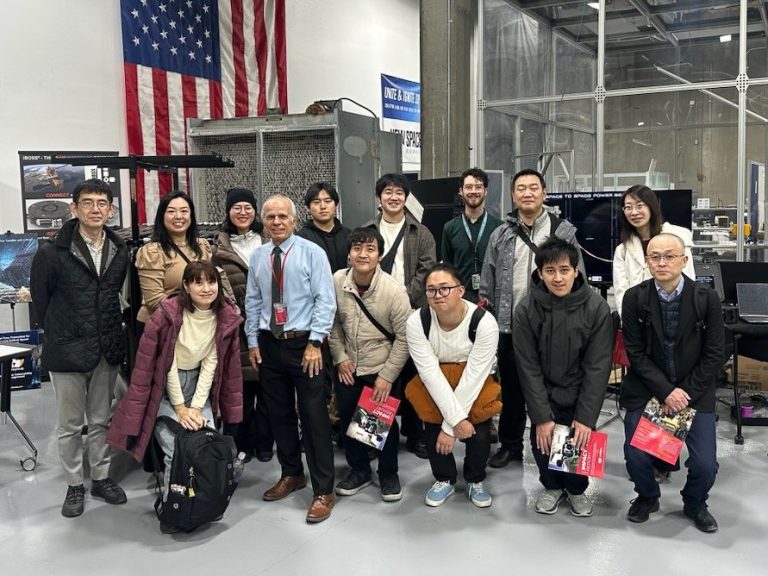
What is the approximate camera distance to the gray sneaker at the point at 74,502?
3408mm

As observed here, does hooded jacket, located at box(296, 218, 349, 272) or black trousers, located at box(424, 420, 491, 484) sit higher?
Result: hooded jacket, located at box(296, 218, 349, 272)

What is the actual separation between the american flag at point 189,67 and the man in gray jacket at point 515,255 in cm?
451

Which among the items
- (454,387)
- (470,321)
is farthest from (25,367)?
(470,321)

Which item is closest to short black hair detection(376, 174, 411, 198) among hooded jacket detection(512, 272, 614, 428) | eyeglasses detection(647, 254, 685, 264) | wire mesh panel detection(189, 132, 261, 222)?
hooded jacket detection(512, 272, 614, 428)

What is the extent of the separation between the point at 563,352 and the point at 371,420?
0.97 m

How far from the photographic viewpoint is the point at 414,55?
11.9 metres

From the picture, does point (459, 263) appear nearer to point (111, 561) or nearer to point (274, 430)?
point (274, 430)

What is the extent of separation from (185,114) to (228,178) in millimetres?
2404

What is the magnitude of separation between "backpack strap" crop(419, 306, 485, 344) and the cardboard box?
2.95 meters

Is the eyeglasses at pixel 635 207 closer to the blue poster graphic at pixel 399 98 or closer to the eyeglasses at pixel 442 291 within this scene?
the eyeglasses at pixel 442 291

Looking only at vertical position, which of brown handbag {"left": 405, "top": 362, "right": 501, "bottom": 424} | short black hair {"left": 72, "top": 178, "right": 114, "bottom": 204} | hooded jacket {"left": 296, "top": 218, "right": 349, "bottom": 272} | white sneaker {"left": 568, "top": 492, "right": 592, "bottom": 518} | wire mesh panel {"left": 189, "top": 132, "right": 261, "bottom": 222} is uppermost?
wire mesh panel {"left": 189, "top": 132, "right": 261, "bottom": 222}

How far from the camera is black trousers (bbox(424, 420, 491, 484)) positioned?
343cm

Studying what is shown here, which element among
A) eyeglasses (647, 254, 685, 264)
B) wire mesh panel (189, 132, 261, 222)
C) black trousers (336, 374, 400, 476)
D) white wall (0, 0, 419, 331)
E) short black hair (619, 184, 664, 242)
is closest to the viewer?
eyeglasses (647, 254, 685, 264)

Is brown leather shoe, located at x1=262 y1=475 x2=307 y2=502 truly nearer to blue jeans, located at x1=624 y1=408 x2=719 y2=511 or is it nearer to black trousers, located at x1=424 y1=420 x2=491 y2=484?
black trousers, located at x1=424 y1=420 x2=491 y2=484
